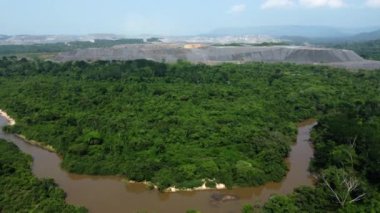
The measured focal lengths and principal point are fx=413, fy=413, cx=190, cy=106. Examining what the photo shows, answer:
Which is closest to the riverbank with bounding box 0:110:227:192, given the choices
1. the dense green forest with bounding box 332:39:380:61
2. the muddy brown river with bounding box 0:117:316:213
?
the muddy brown river with bounding box 0:117:316:213

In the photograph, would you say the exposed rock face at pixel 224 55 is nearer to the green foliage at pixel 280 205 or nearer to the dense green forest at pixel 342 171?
the dense green forest at pixel 342 171

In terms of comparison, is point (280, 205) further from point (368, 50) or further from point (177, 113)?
point (368, 50)

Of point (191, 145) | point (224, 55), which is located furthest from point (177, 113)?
point (224, 55)

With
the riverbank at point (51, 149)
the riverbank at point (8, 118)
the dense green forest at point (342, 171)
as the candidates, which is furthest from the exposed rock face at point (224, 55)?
the dense green forest at point (342, 171)

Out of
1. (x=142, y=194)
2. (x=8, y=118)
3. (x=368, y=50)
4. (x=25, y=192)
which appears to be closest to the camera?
(x=25, y=192)

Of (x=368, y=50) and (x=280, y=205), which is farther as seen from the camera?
(x=368, y=50)

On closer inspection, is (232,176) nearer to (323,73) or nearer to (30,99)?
(30,99)

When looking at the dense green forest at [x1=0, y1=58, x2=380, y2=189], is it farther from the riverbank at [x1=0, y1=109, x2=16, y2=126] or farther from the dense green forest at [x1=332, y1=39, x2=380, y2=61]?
the dense green forest at [x1=332, y1=39, x2=380, y2=61]
